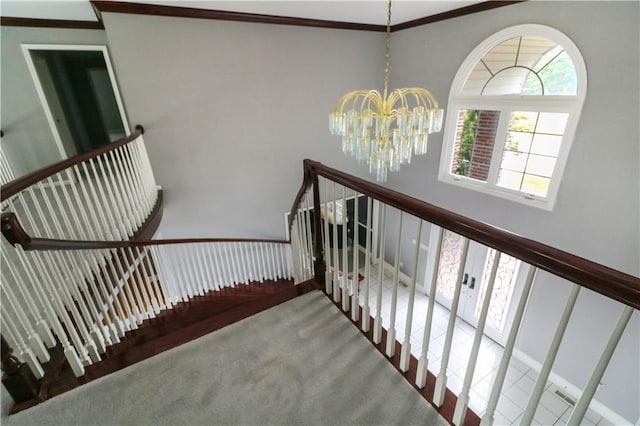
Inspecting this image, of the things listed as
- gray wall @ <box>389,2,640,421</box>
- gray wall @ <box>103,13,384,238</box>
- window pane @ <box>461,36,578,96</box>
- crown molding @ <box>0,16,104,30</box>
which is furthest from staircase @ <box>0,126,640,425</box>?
window pane @ <box>461,36,578,96</box>

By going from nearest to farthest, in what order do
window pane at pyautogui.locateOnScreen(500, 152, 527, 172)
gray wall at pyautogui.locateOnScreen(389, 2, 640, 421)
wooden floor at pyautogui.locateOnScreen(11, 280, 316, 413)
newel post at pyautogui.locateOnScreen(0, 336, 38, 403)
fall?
newel post at pyautogui.locateOnScreen(0, 336, 38, 403) → wooden floor at pyautogui.locateOnScreen(11, 280, 316, 413) → gray wall at pyautogui.locateOnScreen(389, 2, 640, 421) → window pane at pyautogui.locateOnScreen(500, 152, 527, 172)

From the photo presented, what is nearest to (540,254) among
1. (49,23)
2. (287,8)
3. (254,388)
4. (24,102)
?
(254,388)

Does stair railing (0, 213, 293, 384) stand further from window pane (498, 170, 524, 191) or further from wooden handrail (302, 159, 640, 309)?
window pane (498, 170, 524, 191)

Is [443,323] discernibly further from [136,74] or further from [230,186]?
[136,74]

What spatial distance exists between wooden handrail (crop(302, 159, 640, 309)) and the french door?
3123 mm

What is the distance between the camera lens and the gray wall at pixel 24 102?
365cm

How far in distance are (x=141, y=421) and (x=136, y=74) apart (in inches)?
146

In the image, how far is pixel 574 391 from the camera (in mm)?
3705

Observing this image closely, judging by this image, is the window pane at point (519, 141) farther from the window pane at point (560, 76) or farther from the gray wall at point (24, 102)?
the gray wall at point (24, 102)

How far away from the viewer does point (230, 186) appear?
4.45 meters

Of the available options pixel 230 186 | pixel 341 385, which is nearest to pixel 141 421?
pixel 341 385

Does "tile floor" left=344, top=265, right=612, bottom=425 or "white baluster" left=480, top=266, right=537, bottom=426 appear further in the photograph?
"tile floor" left=344, top=265, right=612, bottom=425

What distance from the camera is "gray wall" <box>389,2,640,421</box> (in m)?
2.78

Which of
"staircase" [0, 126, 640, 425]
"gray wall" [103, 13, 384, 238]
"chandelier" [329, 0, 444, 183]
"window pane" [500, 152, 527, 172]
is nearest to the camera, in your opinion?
"staircase" [0, 126, 640, 425]
